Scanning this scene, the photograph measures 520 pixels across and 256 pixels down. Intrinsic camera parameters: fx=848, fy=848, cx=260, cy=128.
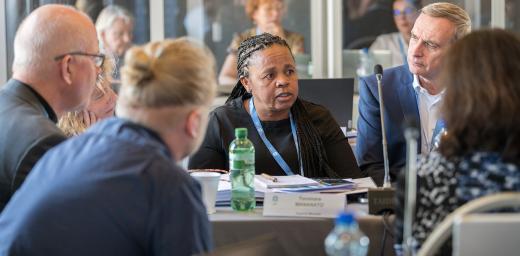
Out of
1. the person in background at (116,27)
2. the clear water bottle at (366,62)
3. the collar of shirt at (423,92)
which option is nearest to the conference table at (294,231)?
the collar of shirt at (423,92)

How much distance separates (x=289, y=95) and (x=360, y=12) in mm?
3340

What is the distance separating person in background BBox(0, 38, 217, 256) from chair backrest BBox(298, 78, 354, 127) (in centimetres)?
A: 232

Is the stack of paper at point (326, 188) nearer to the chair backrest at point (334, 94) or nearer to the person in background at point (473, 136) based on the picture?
the person in background at point (473, 136)

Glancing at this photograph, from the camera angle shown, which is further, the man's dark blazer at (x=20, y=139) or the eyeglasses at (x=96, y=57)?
the eyeglasses at (x=96, y=57)

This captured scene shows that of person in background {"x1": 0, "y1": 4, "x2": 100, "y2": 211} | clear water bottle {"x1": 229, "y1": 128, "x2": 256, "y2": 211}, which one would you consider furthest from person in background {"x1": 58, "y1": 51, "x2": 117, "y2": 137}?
clear water bottle {"x1": 229, "y1": 128, "x2": 256, "y2": 211}

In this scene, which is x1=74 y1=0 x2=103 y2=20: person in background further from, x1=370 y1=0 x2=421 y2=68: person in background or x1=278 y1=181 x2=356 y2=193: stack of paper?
x1=278 y1=181 x2=356 y2=193: stack of paper

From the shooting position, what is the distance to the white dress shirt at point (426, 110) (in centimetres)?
335

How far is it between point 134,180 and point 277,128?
5.55 ft

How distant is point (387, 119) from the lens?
343 cm

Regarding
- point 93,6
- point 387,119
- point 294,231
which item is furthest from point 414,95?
point 93,6

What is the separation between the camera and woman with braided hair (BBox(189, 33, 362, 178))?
127 inches

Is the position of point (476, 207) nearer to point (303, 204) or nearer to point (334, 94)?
point (303, 204)

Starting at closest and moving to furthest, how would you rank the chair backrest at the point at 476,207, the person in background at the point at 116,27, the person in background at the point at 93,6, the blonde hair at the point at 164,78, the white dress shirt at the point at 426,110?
the chair backrest at the point at 476,207 → the blonde hair at the point at 164,78 → the white dress shirt at the point at 426,110 → the person in background at the point at 116,27 → the person in background at the point at 93,6

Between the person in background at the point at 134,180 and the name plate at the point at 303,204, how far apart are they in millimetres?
649
